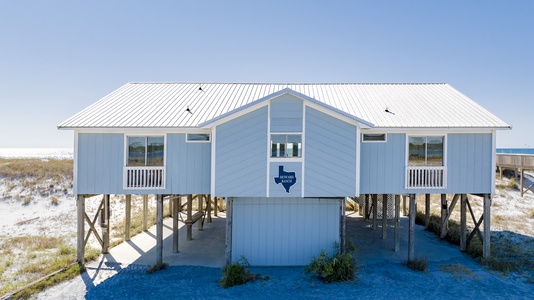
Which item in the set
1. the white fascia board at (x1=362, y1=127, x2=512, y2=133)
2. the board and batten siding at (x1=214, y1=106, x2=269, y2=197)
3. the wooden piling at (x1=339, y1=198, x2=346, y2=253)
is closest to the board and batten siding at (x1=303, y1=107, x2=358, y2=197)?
the wooden piling at (x1=339, y1=198, x2=346, y2=253)

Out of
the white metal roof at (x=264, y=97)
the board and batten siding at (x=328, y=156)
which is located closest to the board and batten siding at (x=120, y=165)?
the white metal roof at (x=264, y=97)

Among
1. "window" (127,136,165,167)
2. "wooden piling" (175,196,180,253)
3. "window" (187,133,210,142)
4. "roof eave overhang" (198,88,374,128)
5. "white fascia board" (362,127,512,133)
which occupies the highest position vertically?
"roof eave overhang" (198,88,374,128)

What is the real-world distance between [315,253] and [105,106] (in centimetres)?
1080

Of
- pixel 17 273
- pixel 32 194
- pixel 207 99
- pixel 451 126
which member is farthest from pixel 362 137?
pixel 32 194

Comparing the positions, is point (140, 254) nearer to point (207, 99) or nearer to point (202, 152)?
point (202, 152)

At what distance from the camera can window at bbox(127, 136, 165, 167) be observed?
37.9ft

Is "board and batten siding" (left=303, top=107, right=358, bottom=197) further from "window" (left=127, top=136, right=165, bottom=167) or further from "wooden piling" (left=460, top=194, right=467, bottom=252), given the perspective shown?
"wooden piling" (left=460, top=194, right=467, bottom=252)

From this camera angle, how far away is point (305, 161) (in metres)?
10.9

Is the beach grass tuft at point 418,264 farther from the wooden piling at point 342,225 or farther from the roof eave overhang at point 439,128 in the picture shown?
the roof eave overhang at point 439,128

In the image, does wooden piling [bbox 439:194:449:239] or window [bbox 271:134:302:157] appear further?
wooden piling [bbox 439:194:449:239]

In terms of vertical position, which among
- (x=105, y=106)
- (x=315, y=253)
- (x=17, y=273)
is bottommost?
(x=17, y=273)

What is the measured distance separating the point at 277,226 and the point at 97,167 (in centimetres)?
736

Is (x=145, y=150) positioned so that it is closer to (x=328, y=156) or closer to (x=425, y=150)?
(x=328, y=156)

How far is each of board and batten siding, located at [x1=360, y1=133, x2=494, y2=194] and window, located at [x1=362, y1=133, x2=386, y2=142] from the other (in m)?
0.16
